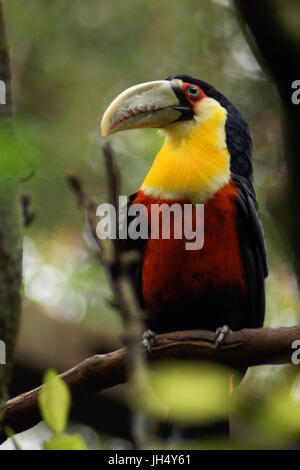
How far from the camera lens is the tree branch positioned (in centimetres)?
198

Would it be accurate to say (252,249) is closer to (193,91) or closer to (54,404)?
(193,91)

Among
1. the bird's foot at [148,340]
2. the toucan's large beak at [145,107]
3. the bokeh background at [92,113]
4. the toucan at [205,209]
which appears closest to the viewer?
the bird's foot at [148,340]

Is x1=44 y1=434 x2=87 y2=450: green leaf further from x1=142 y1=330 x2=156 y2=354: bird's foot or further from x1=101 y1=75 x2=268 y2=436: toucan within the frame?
x1=101 y1=75 x2=268 y2=436: toucan

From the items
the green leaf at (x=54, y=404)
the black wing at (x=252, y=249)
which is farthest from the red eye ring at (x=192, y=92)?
the green leaf at (x=54, y=404)

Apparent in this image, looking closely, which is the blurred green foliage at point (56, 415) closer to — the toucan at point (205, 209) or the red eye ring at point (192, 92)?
the toucan at point (205, 209)

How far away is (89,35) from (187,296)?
365 cm

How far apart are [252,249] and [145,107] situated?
2.45 ft

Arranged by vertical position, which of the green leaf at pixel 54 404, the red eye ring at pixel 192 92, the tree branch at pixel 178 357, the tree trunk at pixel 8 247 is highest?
the red eye ring at pixel 192 92

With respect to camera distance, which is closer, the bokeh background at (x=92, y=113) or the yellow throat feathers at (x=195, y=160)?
the yellow throat feathers at (x=195, y=160)

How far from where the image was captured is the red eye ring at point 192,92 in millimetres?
2898

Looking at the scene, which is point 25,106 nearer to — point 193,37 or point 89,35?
point 89,35

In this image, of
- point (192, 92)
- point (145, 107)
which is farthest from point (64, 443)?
point (192, 92)

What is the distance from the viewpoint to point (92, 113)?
222 inches

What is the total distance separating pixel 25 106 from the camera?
537 centimetres
